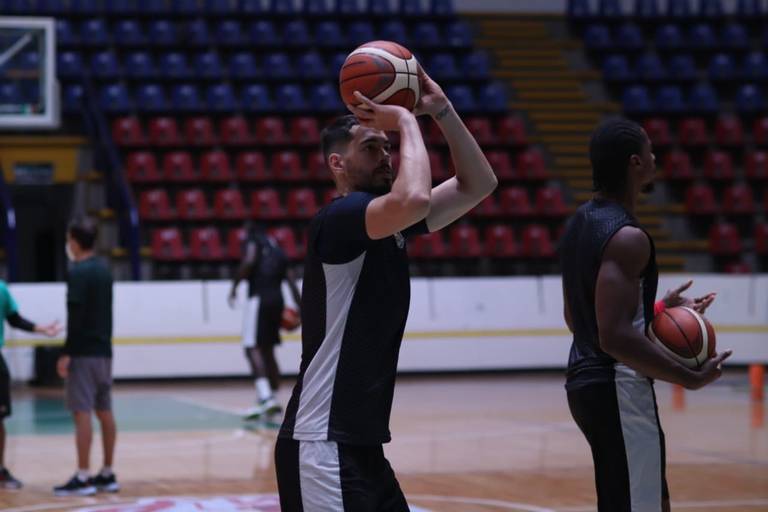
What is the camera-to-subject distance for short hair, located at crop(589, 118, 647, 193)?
3.86 metres

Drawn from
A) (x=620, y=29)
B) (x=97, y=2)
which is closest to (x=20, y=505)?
(x=97, y=2)

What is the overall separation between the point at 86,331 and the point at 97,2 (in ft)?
47.2

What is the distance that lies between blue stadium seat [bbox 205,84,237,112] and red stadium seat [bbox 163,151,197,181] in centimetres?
120

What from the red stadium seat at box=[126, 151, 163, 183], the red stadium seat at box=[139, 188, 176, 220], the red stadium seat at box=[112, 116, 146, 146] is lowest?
the red stadium seat at box=[139, 188, 176, 220]

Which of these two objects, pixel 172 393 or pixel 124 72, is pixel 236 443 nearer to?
pixel 172 393

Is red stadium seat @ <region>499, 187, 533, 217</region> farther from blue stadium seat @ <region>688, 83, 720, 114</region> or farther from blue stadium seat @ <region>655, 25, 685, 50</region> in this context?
blue stadium seat @ <region>655, 25, 685, 50</region>

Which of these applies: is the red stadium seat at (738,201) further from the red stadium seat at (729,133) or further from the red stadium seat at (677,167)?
the red stadium seat at (729,133)

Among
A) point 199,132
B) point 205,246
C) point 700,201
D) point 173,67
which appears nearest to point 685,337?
point 205,246

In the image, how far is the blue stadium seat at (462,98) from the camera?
19.5 m

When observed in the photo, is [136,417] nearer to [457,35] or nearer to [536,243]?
[536,243]

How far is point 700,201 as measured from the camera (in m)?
19.1

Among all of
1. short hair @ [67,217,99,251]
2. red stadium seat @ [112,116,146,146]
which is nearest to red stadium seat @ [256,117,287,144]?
red stadium seat @ [112,116,146,146]

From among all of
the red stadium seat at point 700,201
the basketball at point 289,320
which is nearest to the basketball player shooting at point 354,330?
the basketball at point 289,320

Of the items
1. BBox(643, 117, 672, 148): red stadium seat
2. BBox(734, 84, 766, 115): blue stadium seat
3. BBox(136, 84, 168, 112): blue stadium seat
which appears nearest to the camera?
BBox(136, 84, 168, 112): blue stadium seat
